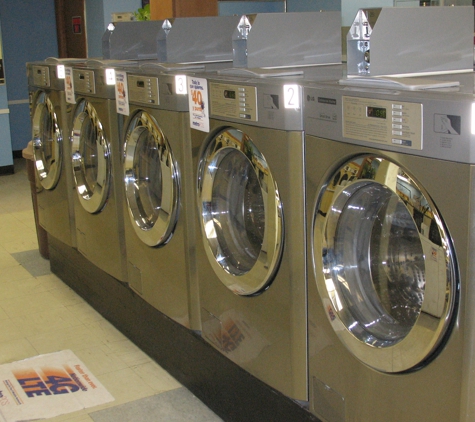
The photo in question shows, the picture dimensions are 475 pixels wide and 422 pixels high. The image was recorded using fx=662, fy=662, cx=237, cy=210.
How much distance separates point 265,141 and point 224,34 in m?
1.40

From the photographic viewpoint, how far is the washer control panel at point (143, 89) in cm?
259

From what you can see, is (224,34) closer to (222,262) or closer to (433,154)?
(222,262)

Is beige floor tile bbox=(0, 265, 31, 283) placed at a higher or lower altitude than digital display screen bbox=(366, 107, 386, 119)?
lower

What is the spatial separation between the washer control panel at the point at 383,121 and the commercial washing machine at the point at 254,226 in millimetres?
226

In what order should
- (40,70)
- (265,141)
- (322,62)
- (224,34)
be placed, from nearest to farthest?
(265,141) < (322,62) < (224,34) < (40,70)

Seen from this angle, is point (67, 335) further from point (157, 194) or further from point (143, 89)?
point (143, 89)

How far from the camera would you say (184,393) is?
2.73 meters

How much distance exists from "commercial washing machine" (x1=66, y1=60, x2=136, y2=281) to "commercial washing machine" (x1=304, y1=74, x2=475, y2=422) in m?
1.46

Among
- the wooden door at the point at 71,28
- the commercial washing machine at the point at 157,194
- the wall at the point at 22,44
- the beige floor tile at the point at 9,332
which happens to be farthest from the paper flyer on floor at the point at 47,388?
the wall at the point at 22,44

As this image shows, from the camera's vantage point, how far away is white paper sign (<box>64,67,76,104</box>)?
135 inches

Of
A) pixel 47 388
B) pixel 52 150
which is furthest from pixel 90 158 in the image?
pixel 47 388

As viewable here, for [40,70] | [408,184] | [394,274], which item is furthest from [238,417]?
[40,70]

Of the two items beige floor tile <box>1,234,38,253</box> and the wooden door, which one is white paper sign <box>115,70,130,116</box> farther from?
the wooden door

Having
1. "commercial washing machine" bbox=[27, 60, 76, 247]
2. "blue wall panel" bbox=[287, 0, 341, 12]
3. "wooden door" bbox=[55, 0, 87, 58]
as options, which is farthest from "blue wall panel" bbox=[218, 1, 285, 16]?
"commercial washing machine" bbox=[27, 60, 76, 247]
